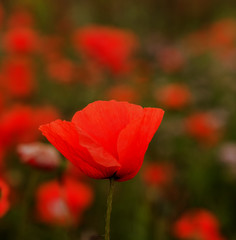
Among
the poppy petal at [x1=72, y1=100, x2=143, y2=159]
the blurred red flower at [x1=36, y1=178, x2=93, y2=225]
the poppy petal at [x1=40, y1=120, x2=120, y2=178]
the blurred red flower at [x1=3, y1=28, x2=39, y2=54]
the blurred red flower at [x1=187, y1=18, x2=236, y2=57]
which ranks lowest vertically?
the blurred red flower at [x1=36, y1=178, x2=93, y2=225]

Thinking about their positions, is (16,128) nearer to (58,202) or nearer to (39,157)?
(58,202)

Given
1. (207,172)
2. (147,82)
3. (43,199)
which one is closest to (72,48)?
(147,82)

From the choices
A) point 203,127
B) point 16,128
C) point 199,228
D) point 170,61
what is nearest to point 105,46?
point 203,127

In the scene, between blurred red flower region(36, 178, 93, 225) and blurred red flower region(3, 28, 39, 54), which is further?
blurred red flower region(3, 28, 39, 54)

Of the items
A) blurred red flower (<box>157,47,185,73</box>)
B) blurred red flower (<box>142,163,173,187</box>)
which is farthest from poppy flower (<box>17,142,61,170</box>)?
blurred red flower (<box>157,47,185,73</box>)

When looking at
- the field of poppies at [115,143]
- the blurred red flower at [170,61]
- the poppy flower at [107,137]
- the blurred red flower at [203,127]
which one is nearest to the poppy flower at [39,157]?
the field of poppies at [115,143]

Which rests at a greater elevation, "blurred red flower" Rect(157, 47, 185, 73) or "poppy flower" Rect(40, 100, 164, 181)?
"blurred red flower" Rect(157, 47, 185, 73)

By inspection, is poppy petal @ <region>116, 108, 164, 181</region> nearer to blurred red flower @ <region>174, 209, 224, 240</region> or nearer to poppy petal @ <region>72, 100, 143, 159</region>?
poppy petal @ <region>72, 100, 143, 159</region>

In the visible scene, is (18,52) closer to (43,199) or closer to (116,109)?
(43,199)
